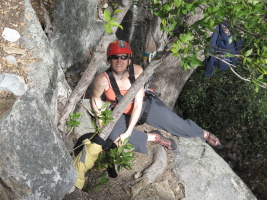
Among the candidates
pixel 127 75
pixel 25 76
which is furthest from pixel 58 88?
pixel 127 75

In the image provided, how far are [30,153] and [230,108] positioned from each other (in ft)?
18.1

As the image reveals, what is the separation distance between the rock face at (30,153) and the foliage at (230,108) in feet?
16.5

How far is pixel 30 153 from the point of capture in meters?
2.92

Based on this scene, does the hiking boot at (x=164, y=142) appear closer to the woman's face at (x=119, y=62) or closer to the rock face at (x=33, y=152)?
the woman's face at (x=119, y=62)

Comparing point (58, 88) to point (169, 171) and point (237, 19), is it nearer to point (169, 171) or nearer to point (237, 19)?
point (169, 171)

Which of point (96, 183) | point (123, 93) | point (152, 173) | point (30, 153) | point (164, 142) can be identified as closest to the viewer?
point (30, 153)

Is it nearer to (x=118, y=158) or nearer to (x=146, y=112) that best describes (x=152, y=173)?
(x=118, y=158)

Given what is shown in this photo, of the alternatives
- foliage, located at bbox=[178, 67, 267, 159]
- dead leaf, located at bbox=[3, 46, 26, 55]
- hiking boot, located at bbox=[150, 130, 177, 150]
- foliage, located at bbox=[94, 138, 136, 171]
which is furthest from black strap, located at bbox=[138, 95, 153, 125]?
foliage, located at bbox=[178, 67, 267, 159]

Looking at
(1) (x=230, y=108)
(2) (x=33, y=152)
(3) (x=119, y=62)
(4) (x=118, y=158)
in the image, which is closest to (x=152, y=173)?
(4) (x=118, y=158)

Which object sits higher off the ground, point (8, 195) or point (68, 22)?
point (68, 22)

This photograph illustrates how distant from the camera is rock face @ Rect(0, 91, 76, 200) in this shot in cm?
284

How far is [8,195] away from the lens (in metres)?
2.98

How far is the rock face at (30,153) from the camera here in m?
2.84

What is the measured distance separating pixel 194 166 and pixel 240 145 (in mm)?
3339
